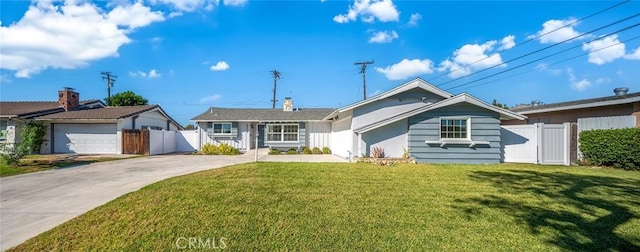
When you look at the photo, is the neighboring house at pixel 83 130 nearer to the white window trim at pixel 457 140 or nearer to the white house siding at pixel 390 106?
the white house siding at pixel 390 106

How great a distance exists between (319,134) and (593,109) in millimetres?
14599

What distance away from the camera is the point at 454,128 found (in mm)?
12797

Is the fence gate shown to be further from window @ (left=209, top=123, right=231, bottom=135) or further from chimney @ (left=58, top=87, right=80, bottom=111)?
chimney @ (left=58, top=87, right=80, bottom=111)

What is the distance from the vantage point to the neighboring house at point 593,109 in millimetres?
11719

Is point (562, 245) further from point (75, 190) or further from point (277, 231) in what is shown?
point (75, 190)

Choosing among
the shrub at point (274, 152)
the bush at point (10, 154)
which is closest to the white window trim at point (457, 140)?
the shrub at point (274, 152)

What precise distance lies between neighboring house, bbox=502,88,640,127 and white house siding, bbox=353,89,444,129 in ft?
20.4

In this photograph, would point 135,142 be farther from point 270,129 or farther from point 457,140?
point 457,140

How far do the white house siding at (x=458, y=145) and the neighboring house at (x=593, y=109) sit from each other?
454 cm

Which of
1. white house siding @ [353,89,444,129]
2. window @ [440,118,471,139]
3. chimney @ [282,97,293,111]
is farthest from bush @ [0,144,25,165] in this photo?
window @ [440,118,471,139]

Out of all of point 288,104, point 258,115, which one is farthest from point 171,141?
point 288,104

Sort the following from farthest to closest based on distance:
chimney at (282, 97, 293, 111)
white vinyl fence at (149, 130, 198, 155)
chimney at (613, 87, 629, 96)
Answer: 1. chimney at (282, 97, 293, 111)
2. white vinyl fence at (149, 130, 198, 155)
3. chimney at (613, 87, 629, 96)

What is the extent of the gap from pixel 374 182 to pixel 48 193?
26.0 feet

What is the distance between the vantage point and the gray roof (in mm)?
20484
